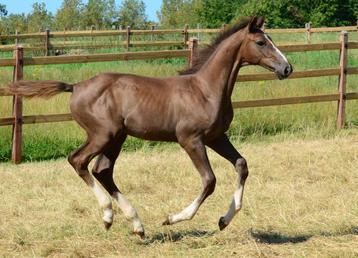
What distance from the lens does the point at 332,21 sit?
1789 inches

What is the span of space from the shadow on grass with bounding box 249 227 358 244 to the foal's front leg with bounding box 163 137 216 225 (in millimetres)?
591

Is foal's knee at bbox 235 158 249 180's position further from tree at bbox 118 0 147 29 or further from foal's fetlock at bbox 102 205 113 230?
tree at bbox 118 0 147 29

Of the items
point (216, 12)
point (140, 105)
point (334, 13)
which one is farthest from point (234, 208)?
point (216, 12)

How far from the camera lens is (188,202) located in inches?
292

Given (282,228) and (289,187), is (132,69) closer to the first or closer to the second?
(289,187)

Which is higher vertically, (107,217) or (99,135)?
(99,135)

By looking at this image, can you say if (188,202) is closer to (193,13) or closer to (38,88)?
(38,88)

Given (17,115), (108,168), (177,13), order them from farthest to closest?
1. (177,13)
2. (17,115)
3. (108,168)

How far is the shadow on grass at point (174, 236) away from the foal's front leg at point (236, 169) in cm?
31

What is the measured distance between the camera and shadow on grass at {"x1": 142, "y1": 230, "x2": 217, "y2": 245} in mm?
5980

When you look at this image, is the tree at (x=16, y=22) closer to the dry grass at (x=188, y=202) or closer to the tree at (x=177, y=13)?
the tree at (x=177, y=13)

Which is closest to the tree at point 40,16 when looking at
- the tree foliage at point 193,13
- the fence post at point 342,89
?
the tree foliage at point 193,13

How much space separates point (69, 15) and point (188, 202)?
6525 cm

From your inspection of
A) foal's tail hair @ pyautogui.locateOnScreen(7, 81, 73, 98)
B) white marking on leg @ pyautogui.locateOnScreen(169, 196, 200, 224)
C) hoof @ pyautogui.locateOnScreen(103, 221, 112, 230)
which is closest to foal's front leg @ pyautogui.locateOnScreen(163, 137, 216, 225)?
white marking on leg @ pyautogui.locateOnScreen(169, 196, 200, 224)
